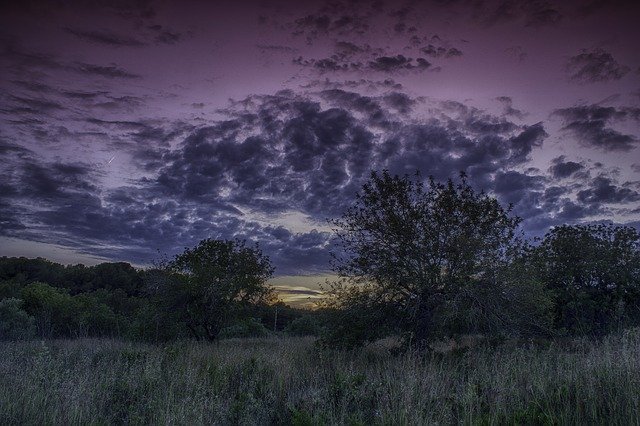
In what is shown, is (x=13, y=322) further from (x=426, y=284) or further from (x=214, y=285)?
(x=426, y=284)

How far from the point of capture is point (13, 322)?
2861 centimetres

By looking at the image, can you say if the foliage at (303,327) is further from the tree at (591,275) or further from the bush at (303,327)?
the tree at (591,275)

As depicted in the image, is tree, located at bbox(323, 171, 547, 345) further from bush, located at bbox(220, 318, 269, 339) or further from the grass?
bush, located at bbox(220, 318, 269, 339)

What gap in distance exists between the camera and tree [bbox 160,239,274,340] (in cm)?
2205

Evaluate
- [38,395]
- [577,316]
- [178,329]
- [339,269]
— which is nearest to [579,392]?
[339,269]

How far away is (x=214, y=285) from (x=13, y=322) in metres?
15.8

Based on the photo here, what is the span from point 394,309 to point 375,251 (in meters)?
2.02

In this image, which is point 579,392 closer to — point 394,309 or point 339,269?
point 394,309

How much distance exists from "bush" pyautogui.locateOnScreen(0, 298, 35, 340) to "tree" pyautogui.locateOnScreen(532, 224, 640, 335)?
29.0 m

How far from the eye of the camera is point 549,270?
23797 mm

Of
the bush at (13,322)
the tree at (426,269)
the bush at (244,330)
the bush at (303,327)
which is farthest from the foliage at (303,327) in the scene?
the tree at (426,269)

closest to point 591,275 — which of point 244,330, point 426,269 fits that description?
point 426,269

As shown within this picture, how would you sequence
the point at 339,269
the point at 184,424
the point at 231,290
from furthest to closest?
the point at 231,290, the point at 339,269, the point at 184,424

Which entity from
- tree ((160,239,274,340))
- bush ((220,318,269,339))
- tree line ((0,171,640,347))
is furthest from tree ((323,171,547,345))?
bush ((220,318,269,339))
